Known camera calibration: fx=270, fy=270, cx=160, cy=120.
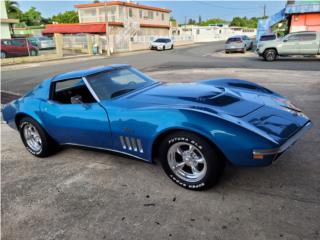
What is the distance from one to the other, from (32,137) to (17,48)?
21178 mm

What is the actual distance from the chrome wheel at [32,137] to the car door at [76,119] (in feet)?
1.37

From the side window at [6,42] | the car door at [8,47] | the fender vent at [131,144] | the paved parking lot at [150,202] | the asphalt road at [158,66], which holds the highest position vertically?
the side window at [6,42]

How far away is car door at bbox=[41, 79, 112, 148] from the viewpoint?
3.30 m

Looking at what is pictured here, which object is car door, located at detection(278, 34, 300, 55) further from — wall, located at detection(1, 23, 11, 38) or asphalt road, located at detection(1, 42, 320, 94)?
wall, located at detection(1, 23, 11, 38)

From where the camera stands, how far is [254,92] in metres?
3.78

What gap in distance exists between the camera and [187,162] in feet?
9.65

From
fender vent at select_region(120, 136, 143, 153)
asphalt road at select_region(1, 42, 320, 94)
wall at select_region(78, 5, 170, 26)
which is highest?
wall at select_region(78, 5, 170, 26)

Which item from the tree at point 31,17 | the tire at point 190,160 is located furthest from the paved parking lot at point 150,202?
the tree at point 31,17

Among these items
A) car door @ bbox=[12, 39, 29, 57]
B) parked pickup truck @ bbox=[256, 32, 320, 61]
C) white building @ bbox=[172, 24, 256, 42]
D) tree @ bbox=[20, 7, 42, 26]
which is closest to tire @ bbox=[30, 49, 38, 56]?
car door @ bbox=[12, 39, 29, 57]

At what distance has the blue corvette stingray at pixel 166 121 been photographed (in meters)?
2.56

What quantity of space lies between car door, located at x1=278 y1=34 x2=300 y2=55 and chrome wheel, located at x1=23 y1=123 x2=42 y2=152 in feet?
50.4

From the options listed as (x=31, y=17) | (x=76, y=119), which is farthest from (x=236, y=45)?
(x=31, y=17)

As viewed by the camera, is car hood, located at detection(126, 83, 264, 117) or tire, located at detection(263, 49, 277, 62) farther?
tire, located at detection(263, 49, 277, 62)

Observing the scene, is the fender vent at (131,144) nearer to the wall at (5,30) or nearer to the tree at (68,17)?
→ the wall at (5,30)
